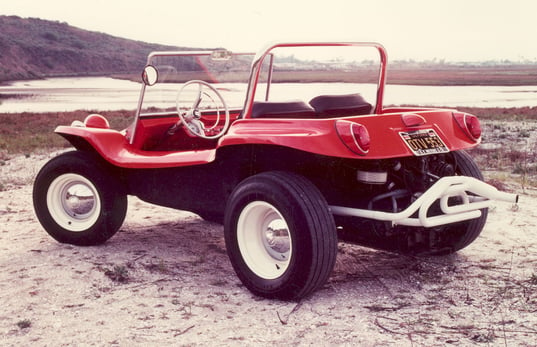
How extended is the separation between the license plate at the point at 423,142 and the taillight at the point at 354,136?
377 millimetres

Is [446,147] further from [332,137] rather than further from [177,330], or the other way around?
[177,330]

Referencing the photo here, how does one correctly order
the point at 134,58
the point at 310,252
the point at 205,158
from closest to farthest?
the point at 310,252
the point at 205,158
the point at 134,58

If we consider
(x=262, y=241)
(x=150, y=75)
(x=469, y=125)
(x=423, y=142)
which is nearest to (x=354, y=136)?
(x=423, y=142)

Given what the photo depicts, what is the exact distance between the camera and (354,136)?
14.4ft

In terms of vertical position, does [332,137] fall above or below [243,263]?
above

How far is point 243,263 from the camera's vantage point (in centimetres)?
480

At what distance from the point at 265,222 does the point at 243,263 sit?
1.00 ft

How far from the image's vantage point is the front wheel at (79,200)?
602 cm

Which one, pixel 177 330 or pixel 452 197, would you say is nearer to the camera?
pixel 177 330

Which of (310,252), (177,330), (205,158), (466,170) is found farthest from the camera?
(466,170)

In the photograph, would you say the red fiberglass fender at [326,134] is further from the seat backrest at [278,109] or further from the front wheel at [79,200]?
the front wheel at [79,200]

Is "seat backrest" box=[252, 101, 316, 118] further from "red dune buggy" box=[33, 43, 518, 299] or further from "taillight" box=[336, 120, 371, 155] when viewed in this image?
"taillight" box=[336, 120, 371, 155]

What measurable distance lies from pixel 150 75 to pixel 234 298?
2173 millimetres

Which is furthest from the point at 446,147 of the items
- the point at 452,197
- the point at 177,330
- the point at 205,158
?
the point at 177,330
